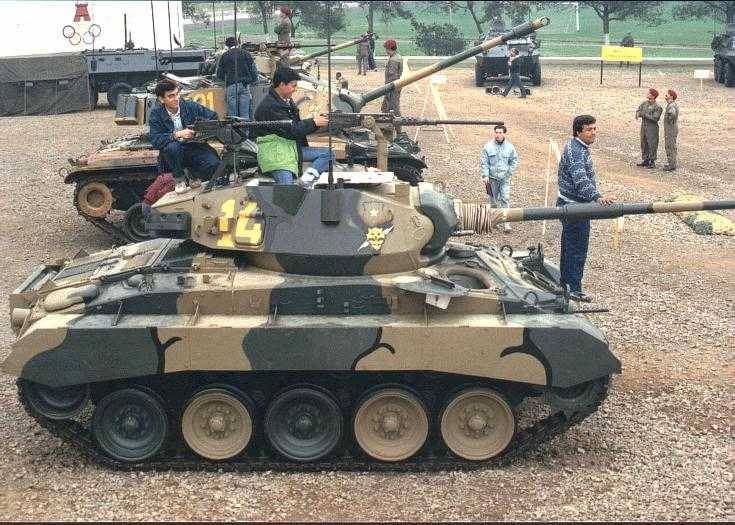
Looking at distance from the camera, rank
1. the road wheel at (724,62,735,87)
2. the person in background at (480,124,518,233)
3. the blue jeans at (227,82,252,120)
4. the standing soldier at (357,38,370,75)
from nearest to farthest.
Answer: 1. the person in background at (480,124,518,233)
2. the blue jeans at (227,82,252,120)
3. the road wheel at (724,62,735,87)
4. the standing soldier at (357,38,370,75)

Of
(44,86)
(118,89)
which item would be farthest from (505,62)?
(44,86)

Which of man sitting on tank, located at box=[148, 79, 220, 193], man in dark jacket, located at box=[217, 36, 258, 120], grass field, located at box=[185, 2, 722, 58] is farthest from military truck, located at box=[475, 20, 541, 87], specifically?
man sitting on tank, located at box=[148, 79, 220, 193]

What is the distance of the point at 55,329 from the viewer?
9.34 m

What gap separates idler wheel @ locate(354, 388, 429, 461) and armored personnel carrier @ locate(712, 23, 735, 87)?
29577mm

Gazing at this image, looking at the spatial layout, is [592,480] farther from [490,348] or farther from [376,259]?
[376,259]

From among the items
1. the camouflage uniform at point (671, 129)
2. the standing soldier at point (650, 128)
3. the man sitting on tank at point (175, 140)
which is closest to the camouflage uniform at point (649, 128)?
the standing soldier at point (650, 128)

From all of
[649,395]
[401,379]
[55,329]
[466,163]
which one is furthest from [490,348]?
[466,163]

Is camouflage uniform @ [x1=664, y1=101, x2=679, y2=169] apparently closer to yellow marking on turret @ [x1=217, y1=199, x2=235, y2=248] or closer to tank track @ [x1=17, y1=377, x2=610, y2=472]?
tank track @ [x1=17, y1=377, x2=610, y2=472]

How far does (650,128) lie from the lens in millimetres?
24078

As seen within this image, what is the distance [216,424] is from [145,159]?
8.55 metres

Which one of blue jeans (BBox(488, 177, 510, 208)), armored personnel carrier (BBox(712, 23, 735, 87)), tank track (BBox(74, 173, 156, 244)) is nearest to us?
tank track (BBox(74, 173, 156, 244))

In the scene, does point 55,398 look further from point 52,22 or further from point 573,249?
point 52,22

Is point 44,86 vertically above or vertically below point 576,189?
below

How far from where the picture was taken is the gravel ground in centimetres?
888
